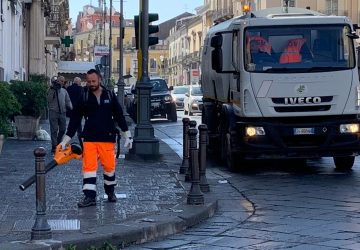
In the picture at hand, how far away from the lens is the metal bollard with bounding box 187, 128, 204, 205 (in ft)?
36.7

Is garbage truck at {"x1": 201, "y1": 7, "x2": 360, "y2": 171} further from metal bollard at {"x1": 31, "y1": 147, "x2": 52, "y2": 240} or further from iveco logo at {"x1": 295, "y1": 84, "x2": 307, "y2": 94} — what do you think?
metal bollard at {"x1": 31, "y1": 147, "x2": 52, "y2": 240}

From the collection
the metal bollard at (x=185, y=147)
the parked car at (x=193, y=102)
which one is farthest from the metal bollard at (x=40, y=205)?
the parked car at (x=193, y=102)

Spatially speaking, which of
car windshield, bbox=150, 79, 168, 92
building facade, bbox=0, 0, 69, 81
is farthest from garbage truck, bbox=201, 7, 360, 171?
car windshield, bbox=150, 79, 168, 92

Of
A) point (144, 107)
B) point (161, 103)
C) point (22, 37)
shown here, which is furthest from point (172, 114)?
point (144, 107)

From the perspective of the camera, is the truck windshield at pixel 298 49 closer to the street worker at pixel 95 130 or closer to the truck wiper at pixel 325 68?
the truck wiper at pixel 325 68

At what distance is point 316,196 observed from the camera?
42.1ft

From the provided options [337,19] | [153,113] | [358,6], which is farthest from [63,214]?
[358,6]

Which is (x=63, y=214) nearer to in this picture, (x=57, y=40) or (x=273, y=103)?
(x=273, y=103)

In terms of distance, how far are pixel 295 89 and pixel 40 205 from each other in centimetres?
770

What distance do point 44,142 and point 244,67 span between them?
28.2 feet

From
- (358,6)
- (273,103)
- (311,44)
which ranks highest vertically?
(358,6)

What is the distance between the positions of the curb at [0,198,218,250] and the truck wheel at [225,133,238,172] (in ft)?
17.1

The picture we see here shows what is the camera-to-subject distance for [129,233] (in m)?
9.09

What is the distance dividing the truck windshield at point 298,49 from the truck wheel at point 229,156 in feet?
5.00
